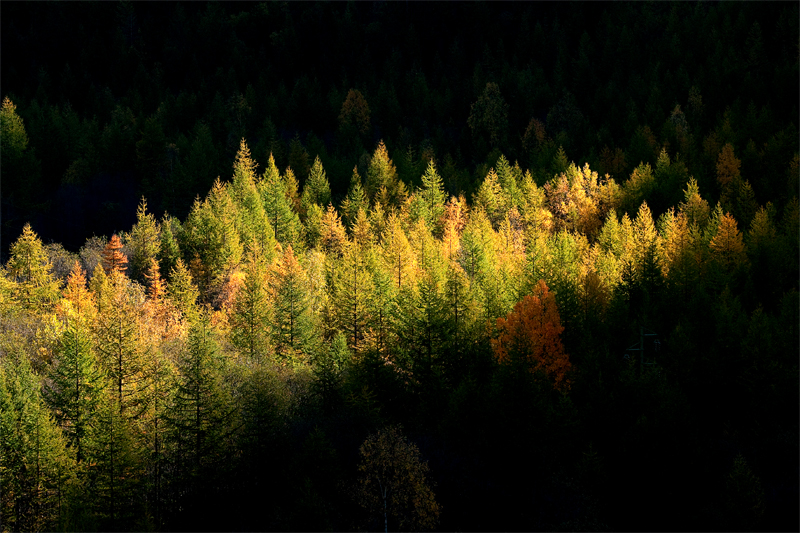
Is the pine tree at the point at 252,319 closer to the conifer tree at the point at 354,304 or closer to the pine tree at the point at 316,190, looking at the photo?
the conifer tree at the point at 354,304

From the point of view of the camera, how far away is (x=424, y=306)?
54219 mm

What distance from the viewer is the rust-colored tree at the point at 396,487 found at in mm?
41781

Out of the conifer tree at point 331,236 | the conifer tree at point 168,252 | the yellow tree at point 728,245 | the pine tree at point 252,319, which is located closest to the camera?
the pine tree at point 252,319

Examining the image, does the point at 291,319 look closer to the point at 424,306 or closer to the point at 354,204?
the point at 424,306

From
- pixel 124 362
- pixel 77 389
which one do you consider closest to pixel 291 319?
pixel 124 362

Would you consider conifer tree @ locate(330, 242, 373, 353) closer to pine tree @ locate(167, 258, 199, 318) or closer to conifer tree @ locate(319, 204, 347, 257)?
pine tree @ locate(167, 258, 199, 318)

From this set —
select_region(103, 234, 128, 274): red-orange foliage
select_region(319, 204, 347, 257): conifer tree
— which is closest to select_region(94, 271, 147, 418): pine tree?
select_region(103, 234, 128, 274): red-orange foliage

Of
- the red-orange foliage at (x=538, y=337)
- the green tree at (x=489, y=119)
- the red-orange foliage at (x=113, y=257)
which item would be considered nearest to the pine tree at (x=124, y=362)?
the red-orange foliage at (x=538, y=337)

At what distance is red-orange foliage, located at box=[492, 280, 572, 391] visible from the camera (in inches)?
2124

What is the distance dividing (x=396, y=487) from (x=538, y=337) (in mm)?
17704

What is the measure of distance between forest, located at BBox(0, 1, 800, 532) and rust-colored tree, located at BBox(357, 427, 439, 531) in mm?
186

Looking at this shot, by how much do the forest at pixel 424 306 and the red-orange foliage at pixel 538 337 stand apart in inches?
10.0

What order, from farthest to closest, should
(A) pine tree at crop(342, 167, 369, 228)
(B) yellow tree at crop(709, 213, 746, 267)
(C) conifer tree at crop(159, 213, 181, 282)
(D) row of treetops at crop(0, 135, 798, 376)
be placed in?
1. (A) pine tree at crop(342, 167, 369, 228)
2. (C) conifer tree at crop(159, 213, 181, 282)
3. (B) yellow tree at crop(709, 213, 746, 267)
4. (D) row of treetops at crop(0, 135, 798, 376)

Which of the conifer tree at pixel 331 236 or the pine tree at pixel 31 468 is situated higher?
the conifer tree at pixel 331 236
